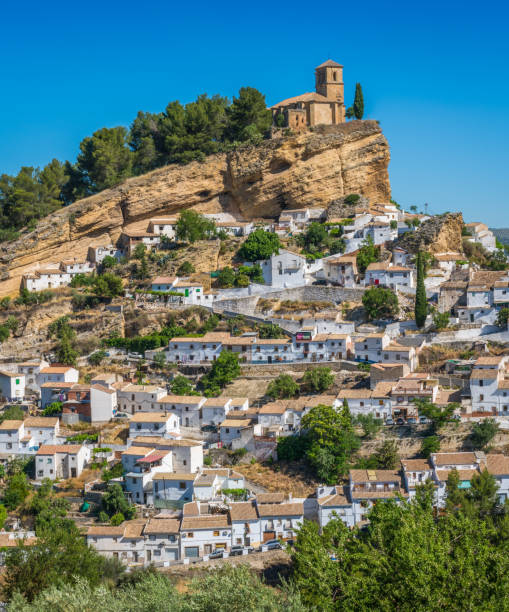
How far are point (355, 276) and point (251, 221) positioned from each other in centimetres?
1191

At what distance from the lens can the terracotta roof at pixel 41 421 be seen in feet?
123

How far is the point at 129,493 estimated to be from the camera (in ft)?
111

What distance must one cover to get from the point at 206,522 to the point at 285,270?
1919 cm

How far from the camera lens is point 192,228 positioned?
2035 inches

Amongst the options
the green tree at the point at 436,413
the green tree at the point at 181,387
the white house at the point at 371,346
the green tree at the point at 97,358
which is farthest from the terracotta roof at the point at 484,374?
the green tree at the point at 97,358

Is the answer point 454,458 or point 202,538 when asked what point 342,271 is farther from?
point 202,538

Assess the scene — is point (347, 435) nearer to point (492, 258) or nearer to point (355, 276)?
point (355, 276)

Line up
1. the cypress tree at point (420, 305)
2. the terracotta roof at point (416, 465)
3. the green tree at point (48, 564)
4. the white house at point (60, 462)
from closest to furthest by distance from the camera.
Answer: the green tree at point (48, 564) → the terracotta roof at point (416, 465) → the white house at point (60, 462) → the cypress tree at point (420, 305)

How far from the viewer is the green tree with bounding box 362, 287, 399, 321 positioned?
42.5 metres

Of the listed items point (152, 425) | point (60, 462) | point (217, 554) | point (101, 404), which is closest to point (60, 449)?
point (60, 462)

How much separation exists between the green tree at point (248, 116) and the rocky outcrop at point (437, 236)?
47.4ft

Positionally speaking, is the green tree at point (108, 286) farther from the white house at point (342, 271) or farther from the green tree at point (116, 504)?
the green tree at point (116, 504)

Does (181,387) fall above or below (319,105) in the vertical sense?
below

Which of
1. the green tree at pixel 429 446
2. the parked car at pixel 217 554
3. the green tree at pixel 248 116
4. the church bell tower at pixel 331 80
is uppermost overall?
the church bell tower at pixel 331 80
